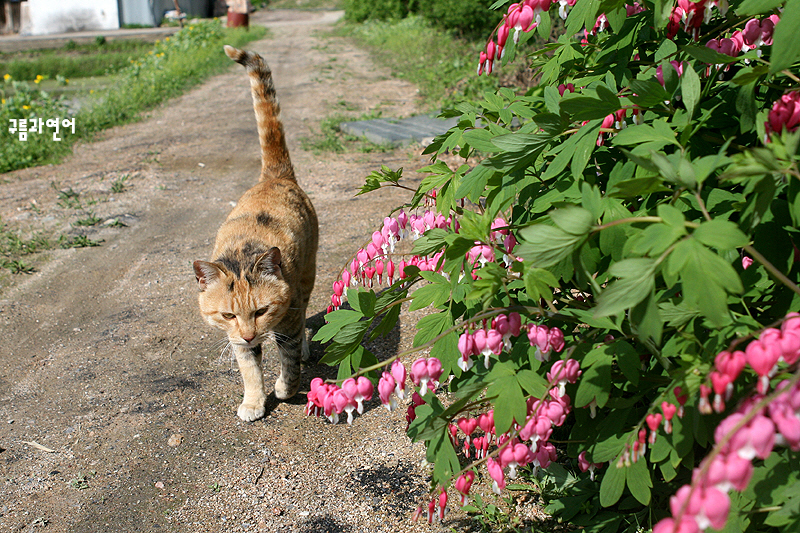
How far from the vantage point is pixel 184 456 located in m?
3.19

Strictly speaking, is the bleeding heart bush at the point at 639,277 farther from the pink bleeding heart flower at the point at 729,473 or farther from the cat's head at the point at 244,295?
the cat's head at the point at 244,295

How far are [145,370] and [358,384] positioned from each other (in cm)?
285

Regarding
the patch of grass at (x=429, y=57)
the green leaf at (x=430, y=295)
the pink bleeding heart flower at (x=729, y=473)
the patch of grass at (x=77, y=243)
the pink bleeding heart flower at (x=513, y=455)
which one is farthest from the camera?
the patch of grass at (x=429, y=57)

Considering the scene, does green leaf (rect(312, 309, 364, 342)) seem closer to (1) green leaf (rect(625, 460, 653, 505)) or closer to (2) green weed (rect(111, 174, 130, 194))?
(1) green leaf (rect(625, 460, 653, 505))

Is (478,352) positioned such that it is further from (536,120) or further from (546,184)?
(546,184)

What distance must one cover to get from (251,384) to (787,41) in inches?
119

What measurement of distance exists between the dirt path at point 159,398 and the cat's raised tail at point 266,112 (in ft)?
3.55

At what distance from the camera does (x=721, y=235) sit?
3.87ft

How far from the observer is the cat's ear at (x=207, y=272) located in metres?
3.23

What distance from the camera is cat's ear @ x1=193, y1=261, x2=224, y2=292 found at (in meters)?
3.23

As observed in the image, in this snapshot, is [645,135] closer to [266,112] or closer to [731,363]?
[731,363]

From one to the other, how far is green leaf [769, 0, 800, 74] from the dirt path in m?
2.21

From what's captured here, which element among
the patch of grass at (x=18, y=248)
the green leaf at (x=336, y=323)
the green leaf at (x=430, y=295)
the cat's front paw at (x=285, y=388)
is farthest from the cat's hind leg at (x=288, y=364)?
the patch of grass at (x=18, y=248)

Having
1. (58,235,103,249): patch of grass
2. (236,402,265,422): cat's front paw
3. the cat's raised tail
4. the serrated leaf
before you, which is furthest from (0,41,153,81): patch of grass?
the serrated leaf
